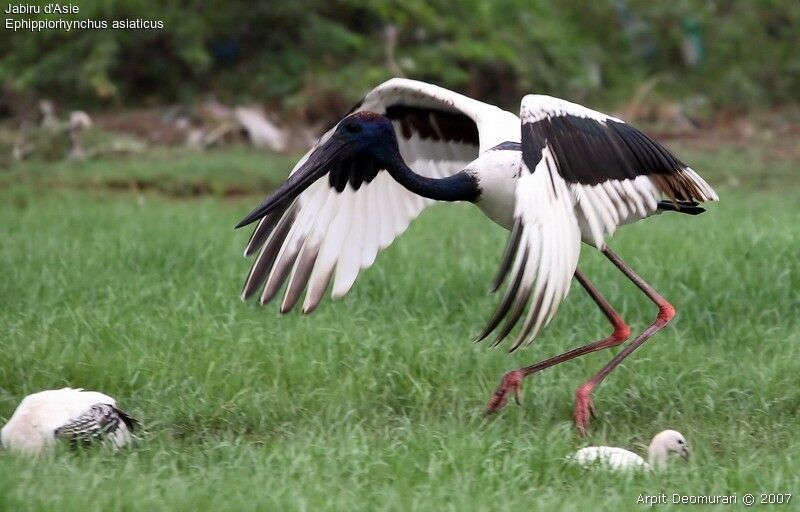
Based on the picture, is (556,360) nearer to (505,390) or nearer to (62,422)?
(505,390)

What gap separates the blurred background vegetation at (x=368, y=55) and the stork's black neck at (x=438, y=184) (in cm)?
600

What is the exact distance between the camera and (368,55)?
36.2 feet

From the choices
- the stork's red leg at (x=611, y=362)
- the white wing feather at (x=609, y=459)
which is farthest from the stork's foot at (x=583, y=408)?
the white wing feather at (x=609, y=459)

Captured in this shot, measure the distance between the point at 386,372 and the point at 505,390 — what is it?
0.51 metres

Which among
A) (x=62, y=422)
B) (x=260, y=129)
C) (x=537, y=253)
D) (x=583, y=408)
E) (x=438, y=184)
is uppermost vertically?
(x=260, y=129)

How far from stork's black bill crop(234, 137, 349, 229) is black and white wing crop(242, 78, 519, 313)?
0.17 metres

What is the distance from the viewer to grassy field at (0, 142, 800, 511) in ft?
12.1

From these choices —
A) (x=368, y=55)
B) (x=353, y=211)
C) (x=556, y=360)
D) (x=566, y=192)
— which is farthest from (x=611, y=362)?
(x=368, y=55)

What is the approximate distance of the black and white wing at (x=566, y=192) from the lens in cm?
362

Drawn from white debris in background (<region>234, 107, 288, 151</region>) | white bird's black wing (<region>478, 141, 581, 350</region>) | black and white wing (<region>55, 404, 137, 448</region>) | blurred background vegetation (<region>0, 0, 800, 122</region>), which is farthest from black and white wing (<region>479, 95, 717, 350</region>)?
blurred background vegetation (<region>0, 0, 800, 122</region>)

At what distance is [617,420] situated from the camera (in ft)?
15.2

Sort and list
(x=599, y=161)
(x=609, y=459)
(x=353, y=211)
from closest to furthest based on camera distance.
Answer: (x=609, y=459) < (x=599, y=161) < (x=353, y=211)

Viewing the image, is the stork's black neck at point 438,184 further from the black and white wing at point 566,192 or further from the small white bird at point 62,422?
the small white bird at point 62,422

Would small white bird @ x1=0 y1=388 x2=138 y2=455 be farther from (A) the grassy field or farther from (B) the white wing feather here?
(B) the white wing feather
